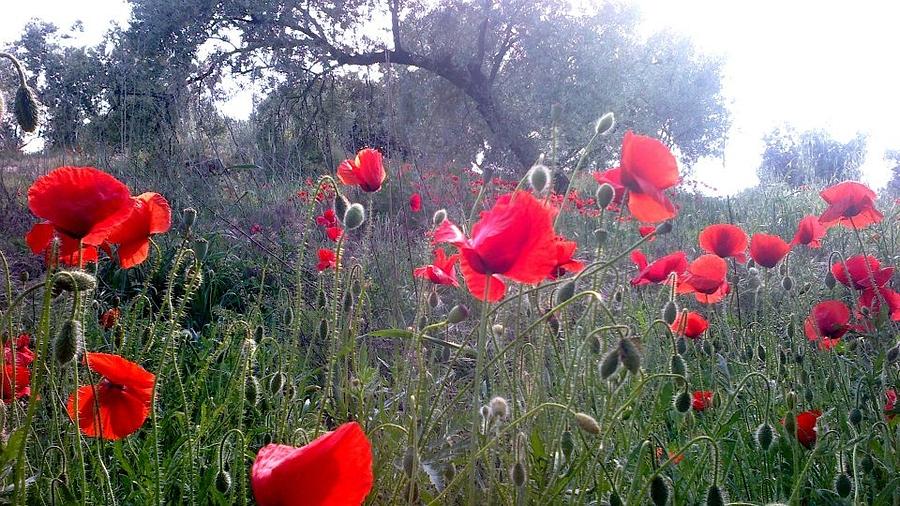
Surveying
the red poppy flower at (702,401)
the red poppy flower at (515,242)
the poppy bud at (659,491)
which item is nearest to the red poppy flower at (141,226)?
the red poppy flower at (515,242)

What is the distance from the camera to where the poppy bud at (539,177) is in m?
1.44

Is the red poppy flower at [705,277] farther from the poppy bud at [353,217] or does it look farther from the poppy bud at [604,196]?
the poppy bud at [353,217]

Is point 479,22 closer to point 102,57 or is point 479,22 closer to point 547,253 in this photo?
point 102,57

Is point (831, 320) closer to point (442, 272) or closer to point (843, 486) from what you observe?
point (843, 486)

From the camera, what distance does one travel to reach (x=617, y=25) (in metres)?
13.1

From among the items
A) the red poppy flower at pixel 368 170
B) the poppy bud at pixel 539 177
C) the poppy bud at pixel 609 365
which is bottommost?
the poppy bud at pixel 609 365

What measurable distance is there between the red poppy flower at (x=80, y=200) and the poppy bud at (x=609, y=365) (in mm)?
820

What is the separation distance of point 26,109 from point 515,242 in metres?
0.93

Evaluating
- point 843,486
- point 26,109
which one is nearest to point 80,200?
point 26,109

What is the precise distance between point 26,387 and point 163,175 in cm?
468

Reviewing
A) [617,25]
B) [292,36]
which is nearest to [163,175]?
[292,36]

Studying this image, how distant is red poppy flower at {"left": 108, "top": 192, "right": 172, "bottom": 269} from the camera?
1.41 meters

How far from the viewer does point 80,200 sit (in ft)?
3.76

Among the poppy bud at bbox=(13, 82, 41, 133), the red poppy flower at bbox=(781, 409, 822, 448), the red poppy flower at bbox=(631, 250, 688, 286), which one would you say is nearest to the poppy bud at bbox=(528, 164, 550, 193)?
the red poppy flower at bbox=(631, 250, 688, 286)
